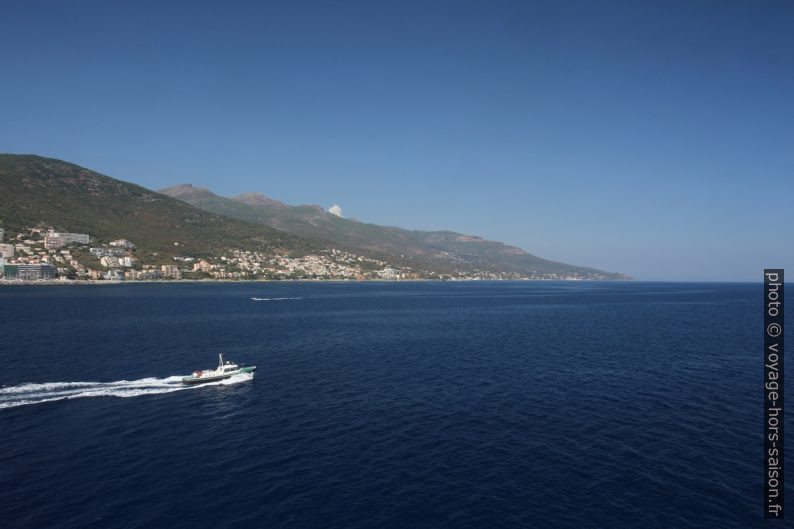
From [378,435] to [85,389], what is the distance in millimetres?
43812

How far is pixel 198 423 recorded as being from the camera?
167 ft

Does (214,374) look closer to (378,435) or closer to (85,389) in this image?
(85,389)

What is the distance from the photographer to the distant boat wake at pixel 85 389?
57647mm

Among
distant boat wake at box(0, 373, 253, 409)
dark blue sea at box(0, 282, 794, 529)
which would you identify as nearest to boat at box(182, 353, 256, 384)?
distant boat wake at box(0, 373, 253, 409)

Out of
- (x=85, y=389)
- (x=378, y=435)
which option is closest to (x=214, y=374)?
(x=85, y=389)

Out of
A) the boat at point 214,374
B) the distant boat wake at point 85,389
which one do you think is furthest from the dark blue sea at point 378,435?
the boat at point 214,374

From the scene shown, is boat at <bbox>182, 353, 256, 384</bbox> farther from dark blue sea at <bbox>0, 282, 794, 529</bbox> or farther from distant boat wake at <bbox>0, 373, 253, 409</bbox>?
dark blue sea at <bbox>0, 282, 794, 529</bbox>

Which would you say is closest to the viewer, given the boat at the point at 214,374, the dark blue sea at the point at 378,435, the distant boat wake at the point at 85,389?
the dark blue sea at the point at 378,435

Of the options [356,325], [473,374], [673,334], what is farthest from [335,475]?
[673,334]

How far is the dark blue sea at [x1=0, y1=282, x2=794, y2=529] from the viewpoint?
33.2m

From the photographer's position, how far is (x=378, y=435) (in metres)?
47.4

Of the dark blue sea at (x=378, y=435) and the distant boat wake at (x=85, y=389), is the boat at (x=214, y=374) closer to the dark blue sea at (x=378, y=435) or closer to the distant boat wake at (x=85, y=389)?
the distant boat wake at (x=85, y=389)

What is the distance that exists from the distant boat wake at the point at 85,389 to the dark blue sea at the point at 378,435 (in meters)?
0.38

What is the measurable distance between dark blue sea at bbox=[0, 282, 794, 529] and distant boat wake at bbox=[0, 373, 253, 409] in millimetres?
383
